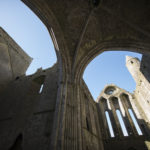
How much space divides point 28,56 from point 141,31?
40.8 feet

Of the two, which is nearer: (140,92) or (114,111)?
(140,92)

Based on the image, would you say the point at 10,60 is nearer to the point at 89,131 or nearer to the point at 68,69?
the point at 68,69

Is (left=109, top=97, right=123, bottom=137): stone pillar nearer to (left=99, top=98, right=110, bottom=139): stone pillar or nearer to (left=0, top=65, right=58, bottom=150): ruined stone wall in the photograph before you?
(left=99, top=98, right=110, bottom=139): stone pillar

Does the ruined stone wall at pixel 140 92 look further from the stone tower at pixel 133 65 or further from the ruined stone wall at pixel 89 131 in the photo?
the ruined stone wall at pixel 89 131

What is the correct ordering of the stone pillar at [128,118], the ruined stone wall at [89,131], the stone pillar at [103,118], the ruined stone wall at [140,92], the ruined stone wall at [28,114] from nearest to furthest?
1. the ruined stone wall at [28,114]
2. the ruined stone wall at [89,131]
3. the ruined stone wall at [140,92]
4. the stone pillar at [128,118]
5. the stone pillar at [103,118]

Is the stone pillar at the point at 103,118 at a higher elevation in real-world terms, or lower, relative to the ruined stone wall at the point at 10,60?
lower

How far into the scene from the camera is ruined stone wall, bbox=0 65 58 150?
4.28m

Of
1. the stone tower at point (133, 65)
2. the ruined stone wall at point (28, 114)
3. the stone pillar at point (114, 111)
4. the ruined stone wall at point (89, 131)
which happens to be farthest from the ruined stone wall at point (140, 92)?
the ruined stone wall at point (28, 114)

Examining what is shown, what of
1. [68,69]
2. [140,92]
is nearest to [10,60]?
[68,69]

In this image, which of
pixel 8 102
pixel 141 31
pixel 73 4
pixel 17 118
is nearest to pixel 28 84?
pixel 8 102

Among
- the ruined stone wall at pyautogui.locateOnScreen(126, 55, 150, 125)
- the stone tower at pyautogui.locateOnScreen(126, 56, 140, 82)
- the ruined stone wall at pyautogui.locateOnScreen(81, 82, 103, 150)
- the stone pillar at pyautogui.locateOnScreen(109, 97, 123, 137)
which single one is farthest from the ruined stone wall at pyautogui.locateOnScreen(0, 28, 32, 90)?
the stone tower at pyautogui.locateOnScreen(126, 56, 140, 82)

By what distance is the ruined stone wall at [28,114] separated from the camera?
4.28 m

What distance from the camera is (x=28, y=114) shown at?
5.68 meters

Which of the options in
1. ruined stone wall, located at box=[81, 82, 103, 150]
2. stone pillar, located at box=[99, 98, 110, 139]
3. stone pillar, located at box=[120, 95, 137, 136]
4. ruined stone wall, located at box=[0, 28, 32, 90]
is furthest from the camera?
stone pillar, located at box=[99, 98, 110, 139]
